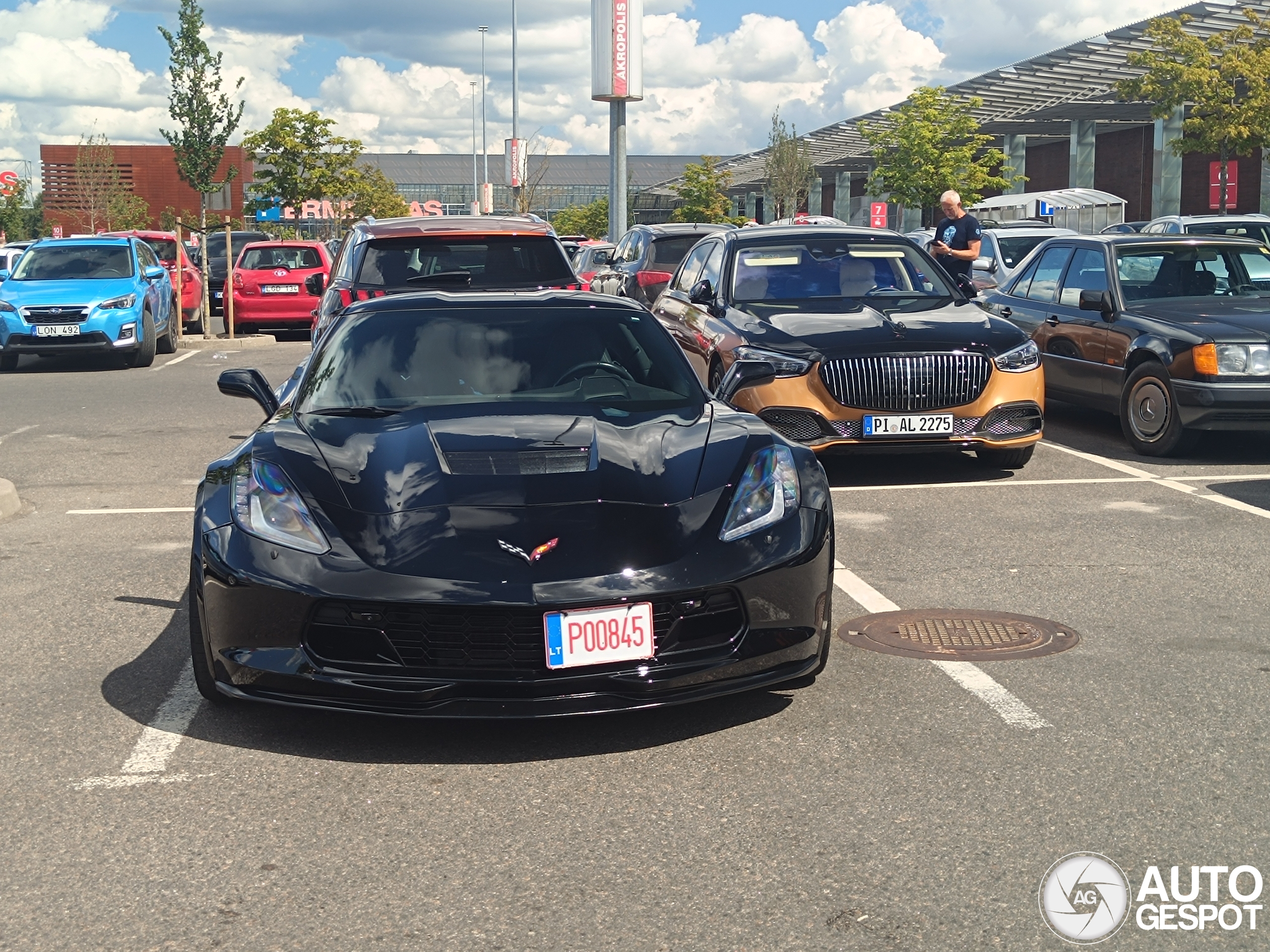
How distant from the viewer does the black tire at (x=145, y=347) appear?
757 inches

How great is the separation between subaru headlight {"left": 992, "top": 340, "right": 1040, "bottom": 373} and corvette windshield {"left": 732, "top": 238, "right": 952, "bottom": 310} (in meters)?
1.05

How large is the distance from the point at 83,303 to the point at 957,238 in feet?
34.8

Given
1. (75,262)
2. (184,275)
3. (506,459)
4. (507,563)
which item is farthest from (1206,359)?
(184,275)

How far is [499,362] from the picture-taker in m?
5.78

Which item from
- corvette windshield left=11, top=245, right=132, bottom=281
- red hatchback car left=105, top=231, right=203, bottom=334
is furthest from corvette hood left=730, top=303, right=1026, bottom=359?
red hatchback car left=105, top=231, right=203, bottom=334

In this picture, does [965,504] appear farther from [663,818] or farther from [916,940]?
[916,940]

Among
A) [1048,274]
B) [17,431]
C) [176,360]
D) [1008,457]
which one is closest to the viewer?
[1008,457]

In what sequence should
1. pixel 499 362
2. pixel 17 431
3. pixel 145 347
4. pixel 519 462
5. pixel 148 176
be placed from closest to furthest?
1. pixel 519 462
2. pixel 499 362
3. pixel 17 431
4. pixel 145 347
5. pixel 148 176

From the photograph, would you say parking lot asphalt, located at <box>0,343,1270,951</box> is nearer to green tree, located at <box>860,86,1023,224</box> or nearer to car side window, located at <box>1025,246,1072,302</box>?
car side window, located at <box>1025,246,1072,302</box>

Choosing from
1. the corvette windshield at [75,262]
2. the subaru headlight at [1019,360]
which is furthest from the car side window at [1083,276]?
the corvette windshield at [75,262]

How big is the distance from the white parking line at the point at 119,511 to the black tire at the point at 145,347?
1077 cm

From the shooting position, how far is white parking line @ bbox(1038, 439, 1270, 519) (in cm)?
849

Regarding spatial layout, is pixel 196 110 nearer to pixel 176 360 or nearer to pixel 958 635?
pixel 176 360

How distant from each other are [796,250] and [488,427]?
609 centimetres
